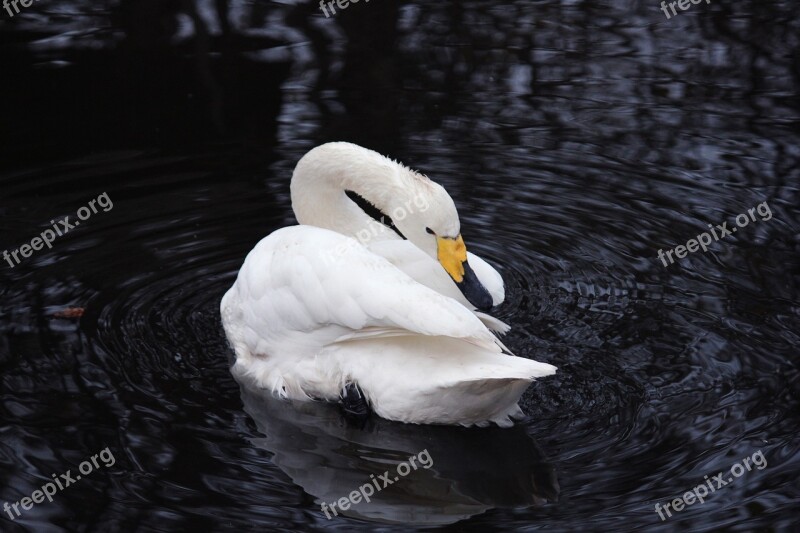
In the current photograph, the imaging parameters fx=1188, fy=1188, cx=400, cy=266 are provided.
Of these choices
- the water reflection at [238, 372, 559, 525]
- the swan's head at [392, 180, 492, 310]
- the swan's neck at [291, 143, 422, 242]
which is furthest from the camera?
the swan's neck at [291, 143, 422, 242]

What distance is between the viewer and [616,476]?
5.29m

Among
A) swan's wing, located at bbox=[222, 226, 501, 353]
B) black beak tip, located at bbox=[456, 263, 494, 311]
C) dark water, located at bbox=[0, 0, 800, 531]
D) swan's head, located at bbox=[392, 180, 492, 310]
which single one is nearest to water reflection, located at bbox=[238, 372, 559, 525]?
dark water, located at bbox=[0, 0, 800, 531]

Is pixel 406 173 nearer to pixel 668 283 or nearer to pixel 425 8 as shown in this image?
pixel 668 283

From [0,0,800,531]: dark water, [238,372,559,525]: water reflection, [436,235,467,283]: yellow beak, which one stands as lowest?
[238,372,559,525]: water reflection

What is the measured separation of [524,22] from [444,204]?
6580 mm

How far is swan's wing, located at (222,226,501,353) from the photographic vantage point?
5.33 m

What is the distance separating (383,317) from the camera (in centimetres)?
542

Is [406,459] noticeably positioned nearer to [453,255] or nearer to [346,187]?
[453,255]

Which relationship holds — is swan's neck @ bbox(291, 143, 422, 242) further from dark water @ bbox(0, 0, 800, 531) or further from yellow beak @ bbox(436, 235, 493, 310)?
dark water @ bbox(0, 0, 800, 531)

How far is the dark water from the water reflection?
2 cm

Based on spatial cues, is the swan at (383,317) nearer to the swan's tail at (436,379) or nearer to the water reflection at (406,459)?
the swan's tail at (436,379)

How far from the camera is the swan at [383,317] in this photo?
5.37m

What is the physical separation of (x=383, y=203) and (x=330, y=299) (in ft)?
3.65

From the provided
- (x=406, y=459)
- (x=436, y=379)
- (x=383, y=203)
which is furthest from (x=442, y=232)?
(x=406, y=459)
